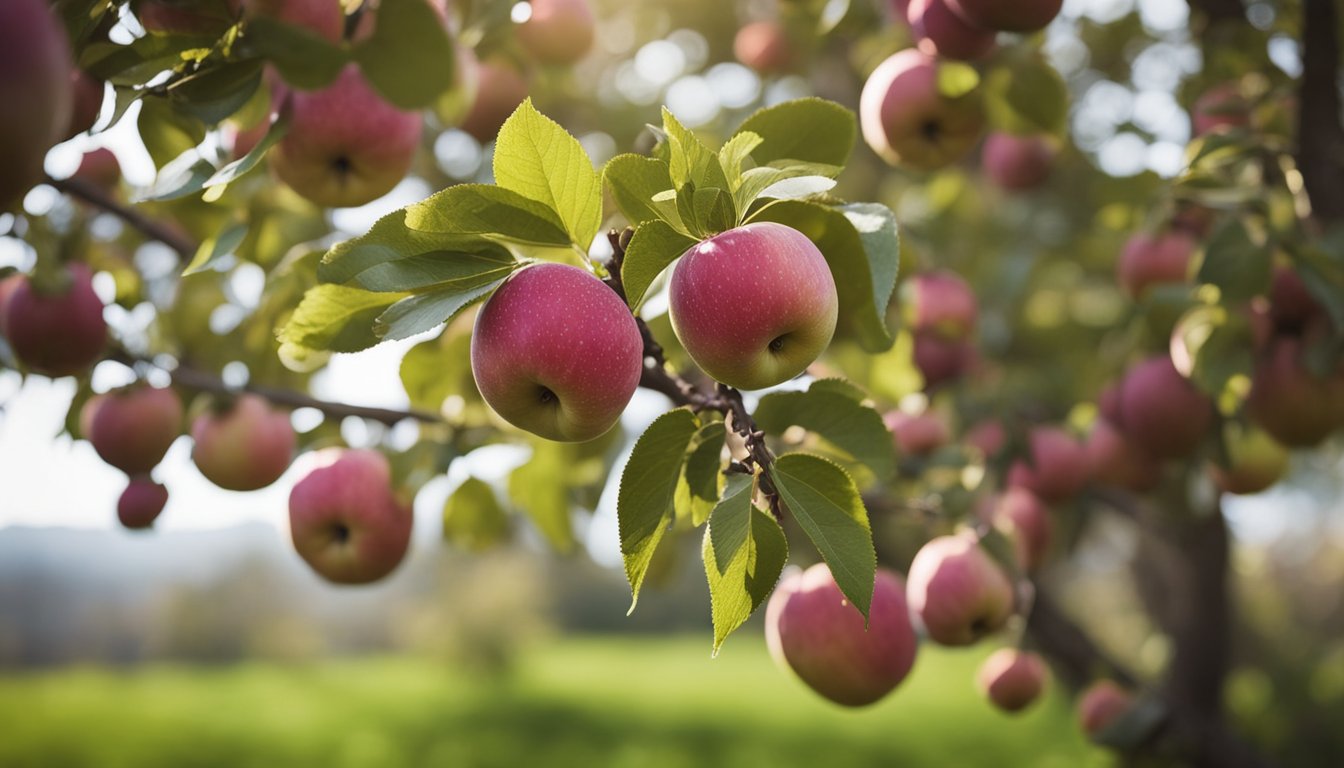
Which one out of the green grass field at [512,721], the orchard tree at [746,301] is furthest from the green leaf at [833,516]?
the green grass field at [512,721]

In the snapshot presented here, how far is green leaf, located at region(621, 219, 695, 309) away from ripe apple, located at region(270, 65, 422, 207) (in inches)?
17.1

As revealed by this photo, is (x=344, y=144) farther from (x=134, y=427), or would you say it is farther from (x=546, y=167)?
(x=134, y=427)

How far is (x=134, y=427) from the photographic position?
131 centimetres

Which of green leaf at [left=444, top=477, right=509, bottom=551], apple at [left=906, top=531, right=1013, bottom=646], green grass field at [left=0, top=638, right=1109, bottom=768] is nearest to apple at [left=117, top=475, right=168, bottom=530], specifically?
green leaf at [left=444, top=477, right=509, bottom=551]

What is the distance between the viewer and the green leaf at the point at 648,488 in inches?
31.1

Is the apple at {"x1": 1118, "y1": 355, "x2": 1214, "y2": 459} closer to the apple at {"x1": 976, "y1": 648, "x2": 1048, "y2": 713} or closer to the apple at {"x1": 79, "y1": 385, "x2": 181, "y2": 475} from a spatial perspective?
the apple at {"x1": 976, "y1": 648, "x2": 1048, "y2": 713}

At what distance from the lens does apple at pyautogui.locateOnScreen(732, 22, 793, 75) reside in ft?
8.09

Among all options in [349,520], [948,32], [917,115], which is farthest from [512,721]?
[948,32]

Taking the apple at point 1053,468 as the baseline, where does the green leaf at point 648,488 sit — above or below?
above

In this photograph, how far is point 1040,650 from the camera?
7.30 ft

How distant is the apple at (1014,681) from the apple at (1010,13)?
108 centimetres

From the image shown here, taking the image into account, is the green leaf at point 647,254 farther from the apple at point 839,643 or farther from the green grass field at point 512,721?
the green grass field at point 512,721

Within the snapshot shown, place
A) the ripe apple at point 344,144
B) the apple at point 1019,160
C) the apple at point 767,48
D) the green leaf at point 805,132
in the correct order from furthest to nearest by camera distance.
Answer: the apple at point 767,48
the apple at point 1019,160
the ripe apple at point 344,144
the green leaf at point 805,132

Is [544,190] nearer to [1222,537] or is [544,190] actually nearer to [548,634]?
[1222,537]
